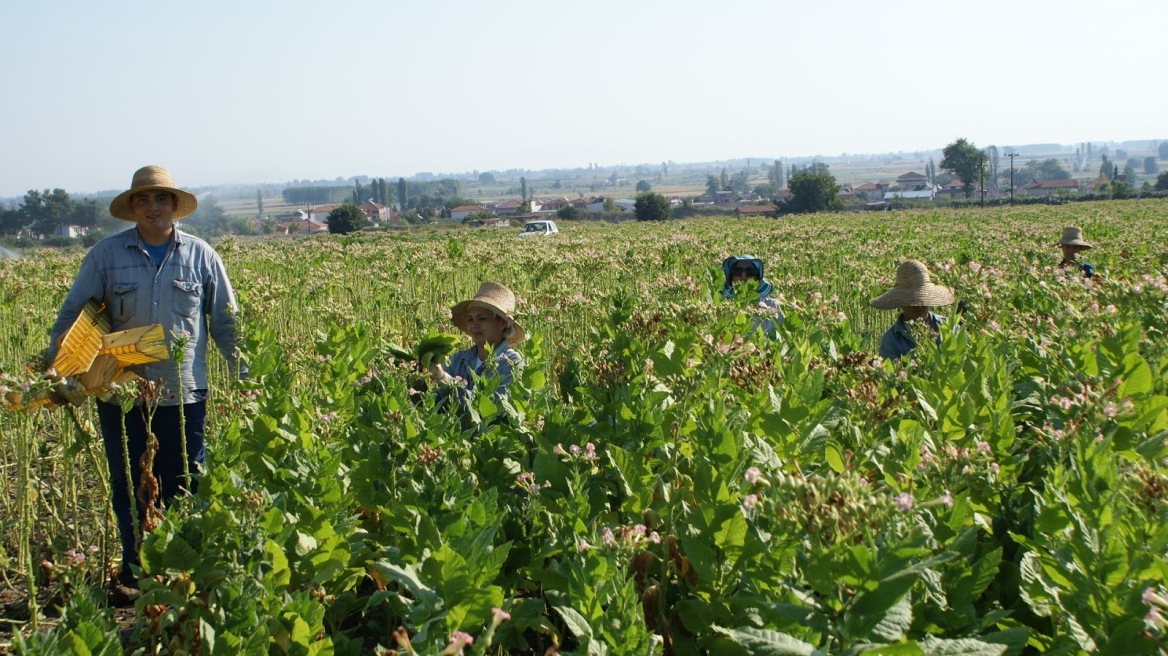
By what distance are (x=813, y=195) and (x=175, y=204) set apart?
75.5 m

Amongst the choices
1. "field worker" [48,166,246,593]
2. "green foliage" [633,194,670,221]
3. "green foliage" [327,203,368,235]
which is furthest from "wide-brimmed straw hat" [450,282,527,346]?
"green foliage" [633,194,670,221]

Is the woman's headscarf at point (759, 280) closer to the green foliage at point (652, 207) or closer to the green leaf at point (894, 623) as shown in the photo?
the green leaf at point (894, 623)

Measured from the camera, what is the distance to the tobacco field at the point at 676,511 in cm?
227

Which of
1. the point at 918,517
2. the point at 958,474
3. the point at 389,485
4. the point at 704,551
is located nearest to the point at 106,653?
the point at 389,485

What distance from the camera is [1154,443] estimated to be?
325 cm

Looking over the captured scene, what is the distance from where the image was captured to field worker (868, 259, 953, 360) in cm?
680

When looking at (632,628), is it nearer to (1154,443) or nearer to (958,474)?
(958,474)

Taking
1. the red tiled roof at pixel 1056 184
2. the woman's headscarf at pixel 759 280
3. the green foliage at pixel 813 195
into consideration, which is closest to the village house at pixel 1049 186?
the red tiled roof at pixel 1056 184

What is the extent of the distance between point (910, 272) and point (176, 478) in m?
5.31

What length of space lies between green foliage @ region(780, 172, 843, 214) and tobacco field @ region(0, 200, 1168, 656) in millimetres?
73546

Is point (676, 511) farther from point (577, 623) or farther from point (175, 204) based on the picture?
point (175, 204)

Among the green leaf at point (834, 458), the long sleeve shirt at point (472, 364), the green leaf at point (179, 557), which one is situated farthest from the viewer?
the long sleeve shirt at point (472, 364)

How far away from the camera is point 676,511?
138 inches

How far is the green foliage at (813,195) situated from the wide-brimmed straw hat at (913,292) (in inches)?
2810
